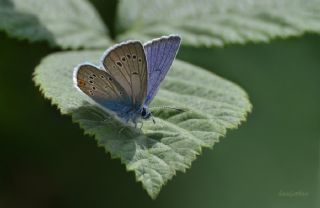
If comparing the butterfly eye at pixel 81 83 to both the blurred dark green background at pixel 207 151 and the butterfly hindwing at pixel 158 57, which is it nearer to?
the butterfly hindwing at pixel 158 57

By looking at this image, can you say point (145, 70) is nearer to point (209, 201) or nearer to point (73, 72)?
point (73, 72)

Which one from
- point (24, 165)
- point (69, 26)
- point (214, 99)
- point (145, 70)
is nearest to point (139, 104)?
point (145, 70)

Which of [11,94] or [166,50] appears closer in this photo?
[166,50]

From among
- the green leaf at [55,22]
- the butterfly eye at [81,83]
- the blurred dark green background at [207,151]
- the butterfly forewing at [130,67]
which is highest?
the butterfly forewing at [130,67]

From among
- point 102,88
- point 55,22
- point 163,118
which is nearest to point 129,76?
point 102,88

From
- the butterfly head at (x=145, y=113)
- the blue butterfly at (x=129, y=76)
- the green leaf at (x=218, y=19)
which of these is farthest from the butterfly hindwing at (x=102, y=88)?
the green leaf at (x=218, y=19)

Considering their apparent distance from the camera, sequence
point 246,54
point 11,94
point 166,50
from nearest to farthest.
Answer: point 166,50
point 11,94
point 246,54

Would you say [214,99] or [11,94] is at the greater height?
[214,99]
